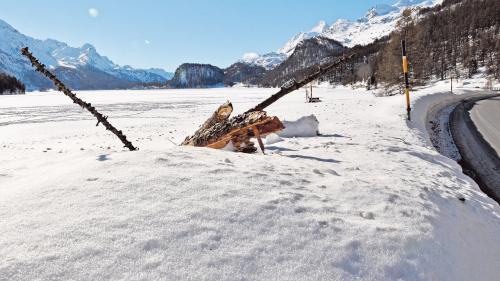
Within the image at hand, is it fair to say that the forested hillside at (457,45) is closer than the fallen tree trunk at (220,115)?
No

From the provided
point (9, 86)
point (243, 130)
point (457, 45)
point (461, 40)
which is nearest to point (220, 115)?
point (243, 130)

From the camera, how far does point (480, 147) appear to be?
11.6m

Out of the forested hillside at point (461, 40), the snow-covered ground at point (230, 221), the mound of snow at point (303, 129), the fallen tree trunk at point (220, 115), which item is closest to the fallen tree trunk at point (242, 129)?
the fallen tree trunk at point (220, 115)

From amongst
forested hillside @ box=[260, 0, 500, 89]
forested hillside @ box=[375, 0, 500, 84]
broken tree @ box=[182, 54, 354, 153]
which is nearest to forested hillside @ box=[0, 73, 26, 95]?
forested hillside @ box=[260, 0, 500, 89]

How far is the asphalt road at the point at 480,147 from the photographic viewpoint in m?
8.19

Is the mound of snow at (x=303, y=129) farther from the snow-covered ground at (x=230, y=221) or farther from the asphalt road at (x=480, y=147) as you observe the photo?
the snow-covered ground at (x=230, y=221)

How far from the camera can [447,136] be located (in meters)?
13.5

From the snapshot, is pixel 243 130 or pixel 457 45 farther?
pixel 457 45

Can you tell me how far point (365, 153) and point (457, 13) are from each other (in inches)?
7772

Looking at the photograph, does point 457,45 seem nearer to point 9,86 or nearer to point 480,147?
point 9,86

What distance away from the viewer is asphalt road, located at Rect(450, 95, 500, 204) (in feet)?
26.9

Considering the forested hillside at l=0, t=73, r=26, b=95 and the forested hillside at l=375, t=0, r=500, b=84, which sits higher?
the forested hillside at l=375, t=0, r=500, b=84

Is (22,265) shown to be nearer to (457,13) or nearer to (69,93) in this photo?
(69,93)

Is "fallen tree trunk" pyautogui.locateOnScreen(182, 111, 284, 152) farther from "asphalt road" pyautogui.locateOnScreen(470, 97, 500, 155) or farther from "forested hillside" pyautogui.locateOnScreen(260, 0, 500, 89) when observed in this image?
"forested hillside" pyautogui.locateOnScreen(260, 0, 500, 89)
